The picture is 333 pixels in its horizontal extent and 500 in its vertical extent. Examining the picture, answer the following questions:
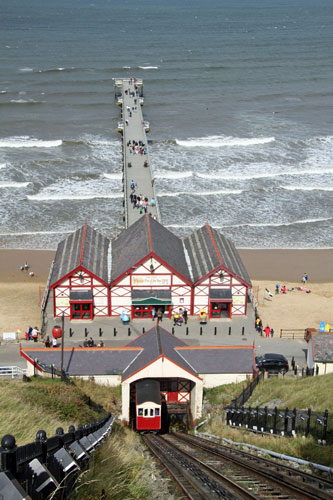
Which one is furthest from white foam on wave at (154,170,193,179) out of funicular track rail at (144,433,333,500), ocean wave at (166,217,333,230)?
funicular track rail at (144,433,333,500)

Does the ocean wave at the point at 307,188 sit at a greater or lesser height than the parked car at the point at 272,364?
greater

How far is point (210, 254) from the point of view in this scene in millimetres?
37719

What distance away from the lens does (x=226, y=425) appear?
2322cm

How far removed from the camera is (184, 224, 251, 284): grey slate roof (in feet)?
120

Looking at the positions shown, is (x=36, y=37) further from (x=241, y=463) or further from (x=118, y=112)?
(x=241, y=463)

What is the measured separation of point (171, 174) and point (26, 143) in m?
21.6

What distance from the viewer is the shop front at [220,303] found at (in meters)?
36.5

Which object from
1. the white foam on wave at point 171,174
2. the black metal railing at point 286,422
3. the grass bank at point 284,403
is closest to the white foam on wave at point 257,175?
the white foam on wave at point 171,174

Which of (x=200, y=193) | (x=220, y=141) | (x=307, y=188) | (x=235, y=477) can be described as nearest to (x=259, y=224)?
(x=200, y=193)

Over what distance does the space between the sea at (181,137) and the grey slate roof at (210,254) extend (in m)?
12.6

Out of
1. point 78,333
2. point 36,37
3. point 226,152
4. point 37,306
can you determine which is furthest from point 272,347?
point 36,37

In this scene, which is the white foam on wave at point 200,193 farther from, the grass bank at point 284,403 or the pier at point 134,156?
the grass bank at point 284,403

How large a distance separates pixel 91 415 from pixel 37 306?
22408 millimetres

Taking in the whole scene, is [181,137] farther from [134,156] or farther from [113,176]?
[134,156]
